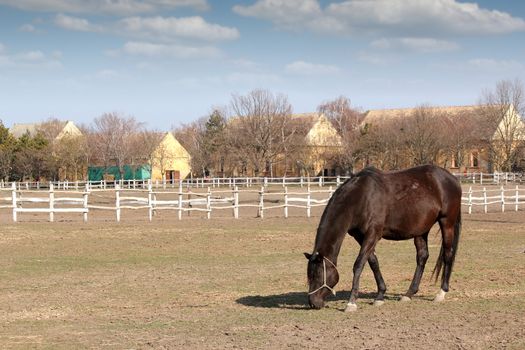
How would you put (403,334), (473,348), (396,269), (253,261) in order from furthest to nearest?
(253,261) < (396,269) < (403,334) < (473,348)

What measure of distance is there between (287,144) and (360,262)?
219 ft

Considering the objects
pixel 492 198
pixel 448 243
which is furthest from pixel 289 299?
pixel 492 198

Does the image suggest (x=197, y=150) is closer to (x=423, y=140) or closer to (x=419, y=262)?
(x=423, y=140)

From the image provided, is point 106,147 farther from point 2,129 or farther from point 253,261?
point 253,261

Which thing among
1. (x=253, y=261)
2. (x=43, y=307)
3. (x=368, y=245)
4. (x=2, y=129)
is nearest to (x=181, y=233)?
(x=253, y=261)

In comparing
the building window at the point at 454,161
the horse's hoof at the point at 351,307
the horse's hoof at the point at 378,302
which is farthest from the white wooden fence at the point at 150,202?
the building window at the point at 454,161

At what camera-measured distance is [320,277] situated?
9156 millimetres

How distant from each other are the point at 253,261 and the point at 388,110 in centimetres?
7660

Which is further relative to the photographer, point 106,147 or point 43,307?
point 106,147

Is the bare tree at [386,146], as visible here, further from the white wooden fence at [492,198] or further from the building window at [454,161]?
the white wooden fence at [492,198]

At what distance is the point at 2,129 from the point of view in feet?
247

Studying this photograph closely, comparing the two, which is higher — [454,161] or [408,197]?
[454,161]

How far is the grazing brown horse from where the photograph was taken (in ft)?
30.4

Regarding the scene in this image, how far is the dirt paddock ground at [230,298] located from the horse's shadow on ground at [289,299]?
0.02 metres
